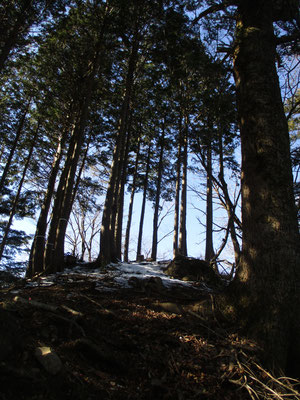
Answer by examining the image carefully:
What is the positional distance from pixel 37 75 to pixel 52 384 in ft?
46.6

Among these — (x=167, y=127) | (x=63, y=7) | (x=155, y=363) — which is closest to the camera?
(x=155, y=363)

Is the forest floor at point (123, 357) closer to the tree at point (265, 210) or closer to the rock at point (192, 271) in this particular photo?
the tree at point (265, 210)

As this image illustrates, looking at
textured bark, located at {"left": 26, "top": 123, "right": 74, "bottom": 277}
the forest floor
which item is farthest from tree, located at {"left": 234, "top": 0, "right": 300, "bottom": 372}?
textured bark, located at {"left": 26, "top": 123, "right": 74, "bottom": 277}

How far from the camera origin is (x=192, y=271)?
761 centimetres

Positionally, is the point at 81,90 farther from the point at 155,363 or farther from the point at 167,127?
the point at 155,363

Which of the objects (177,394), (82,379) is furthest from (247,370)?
(82,379)

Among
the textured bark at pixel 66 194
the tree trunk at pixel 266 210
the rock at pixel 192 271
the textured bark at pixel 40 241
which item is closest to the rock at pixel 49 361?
the tree trunk at pixel 266 210

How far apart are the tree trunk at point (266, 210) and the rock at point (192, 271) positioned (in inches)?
182

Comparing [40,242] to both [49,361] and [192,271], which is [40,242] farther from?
[49,361]

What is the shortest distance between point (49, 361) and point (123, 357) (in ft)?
2.41

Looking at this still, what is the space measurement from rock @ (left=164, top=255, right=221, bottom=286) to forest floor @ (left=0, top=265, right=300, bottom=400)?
448 centimetres

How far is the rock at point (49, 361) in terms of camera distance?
1487mm

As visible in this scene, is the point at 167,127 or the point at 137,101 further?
the point at 167,127

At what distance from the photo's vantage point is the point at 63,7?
8195 millimetres
